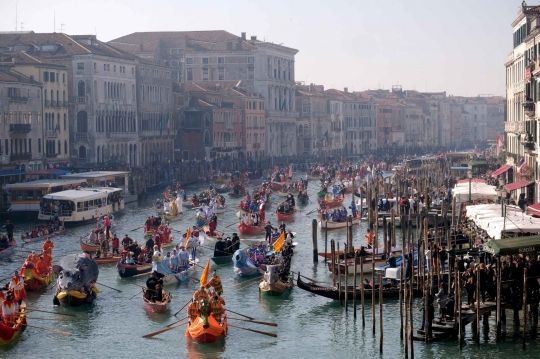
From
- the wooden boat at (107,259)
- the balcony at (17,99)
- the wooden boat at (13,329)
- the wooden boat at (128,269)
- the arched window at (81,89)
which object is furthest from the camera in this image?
the arched window at (81,89)

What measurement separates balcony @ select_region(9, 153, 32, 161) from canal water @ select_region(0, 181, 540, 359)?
27.6 m

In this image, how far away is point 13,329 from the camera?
25156 millimetres

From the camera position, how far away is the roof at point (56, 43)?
235ft

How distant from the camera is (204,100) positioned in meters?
90.4

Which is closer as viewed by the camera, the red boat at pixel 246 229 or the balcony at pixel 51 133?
the red boat at pixel 246 229

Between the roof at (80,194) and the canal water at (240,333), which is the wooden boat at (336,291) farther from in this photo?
the roof at (80,194)

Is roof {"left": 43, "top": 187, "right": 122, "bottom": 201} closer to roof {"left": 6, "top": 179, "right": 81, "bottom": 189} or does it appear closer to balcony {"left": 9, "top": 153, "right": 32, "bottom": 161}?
roof {"left": 6, "top": 179, "right": 81, "bottom": 189}

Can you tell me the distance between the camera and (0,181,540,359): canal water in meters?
24.4

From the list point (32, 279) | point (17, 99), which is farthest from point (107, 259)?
point (17, 99)

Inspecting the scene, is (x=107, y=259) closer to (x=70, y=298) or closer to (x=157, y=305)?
(x=70, y=298)

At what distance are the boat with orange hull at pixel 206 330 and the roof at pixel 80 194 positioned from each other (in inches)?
941

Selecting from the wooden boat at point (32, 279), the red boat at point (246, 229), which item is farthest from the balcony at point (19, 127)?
the wooden boat at point (32, 279)

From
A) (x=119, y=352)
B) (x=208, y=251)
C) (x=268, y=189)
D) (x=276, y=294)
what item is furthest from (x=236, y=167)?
(x=119, y=352)

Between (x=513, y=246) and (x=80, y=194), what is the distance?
2838 centimetres
